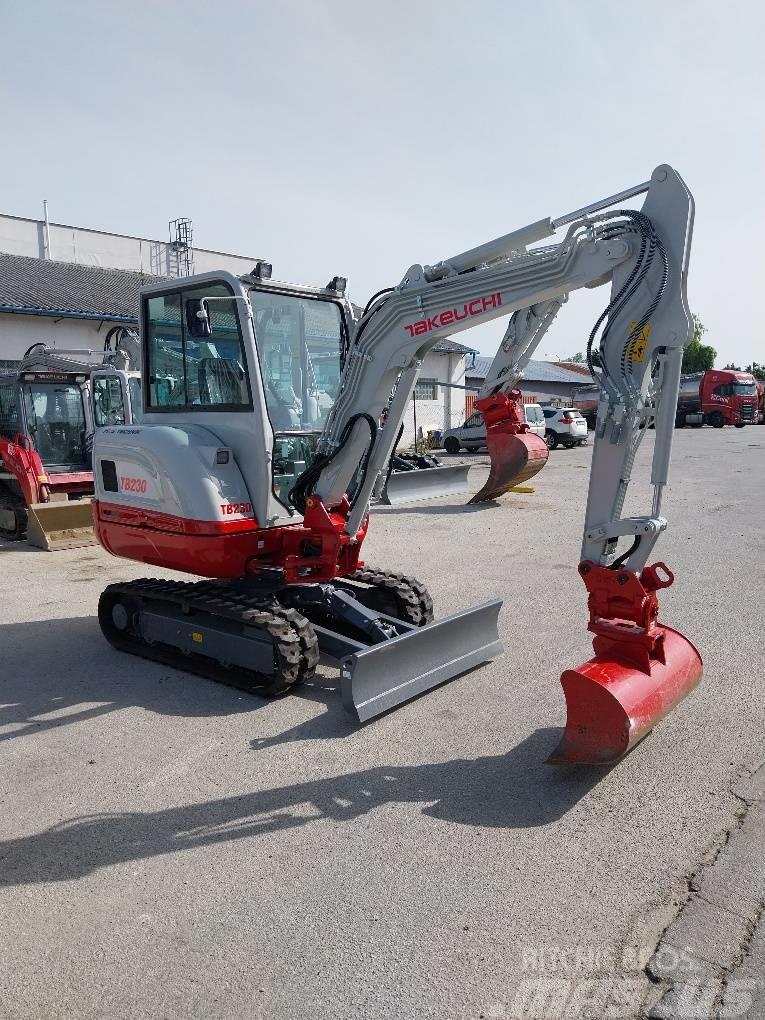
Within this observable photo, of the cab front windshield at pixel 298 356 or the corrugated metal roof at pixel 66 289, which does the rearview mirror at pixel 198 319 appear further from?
the corrugated metal roof at pixel 66 289

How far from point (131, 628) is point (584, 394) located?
40.7m

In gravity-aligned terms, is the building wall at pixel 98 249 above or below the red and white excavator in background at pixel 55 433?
above

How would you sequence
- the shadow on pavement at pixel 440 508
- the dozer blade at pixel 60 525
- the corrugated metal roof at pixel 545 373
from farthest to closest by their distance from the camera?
the corrugated metal roof at pixel 545 373 → the shadow on pavement at pixel 440 508 → the dozer blade at pixel 60 525

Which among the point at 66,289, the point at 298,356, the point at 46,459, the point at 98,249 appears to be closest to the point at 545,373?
the point at 98,249

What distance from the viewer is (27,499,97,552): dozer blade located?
1112 centimetres

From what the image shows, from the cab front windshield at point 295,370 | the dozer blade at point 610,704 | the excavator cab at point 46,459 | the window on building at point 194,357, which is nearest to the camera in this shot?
the dozer blade at point 610,704

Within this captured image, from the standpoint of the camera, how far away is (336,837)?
3.98 m

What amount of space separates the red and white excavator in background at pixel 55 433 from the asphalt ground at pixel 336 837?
4.50 m

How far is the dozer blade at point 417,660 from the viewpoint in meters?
5.11

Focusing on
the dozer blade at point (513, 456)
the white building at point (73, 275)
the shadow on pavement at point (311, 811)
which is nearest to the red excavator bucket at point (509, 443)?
A: the dozer blade at point (513, 456)

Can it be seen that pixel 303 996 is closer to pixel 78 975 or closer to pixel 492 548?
pixel 78 975

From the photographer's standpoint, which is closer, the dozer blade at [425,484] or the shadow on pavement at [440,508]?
the shadow on pavement at [440,508]

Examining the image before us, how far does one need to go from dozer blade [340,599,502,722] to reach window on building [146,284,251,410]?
6.64ft

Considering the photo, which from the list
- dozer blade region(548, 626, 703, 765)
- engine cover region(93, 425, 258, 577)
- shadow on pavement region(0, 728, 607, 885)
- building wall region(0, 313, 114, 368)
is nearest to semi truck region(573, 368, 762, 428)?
building wall region(0, 313, 114, 368)
